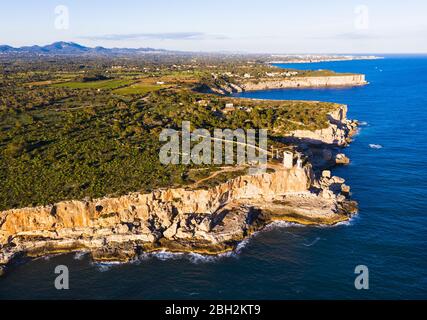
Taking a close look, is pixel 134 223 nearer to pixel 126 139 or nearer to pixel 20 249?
pixel 20 249

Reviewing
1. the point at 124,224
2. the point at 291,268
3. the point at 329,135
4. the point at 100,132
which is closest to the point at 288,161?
the point at 291,268

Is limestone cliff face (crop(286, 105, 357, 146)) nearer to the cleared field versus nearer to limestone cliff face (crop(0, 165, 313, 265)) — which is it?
limestone cliff face (crop(0, 165, 313, 265))

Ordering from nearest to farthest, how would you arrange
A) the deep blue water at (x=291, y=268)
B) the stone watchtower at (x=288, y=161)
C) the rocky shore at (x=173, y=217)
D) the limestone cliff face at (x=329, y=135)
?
the deep blue water at (x=291, y=268), the rocky shore at (x=173, y=217), the stone watchtower at (x=288, y=161), the limestone cliff face at (x=329, y=135)

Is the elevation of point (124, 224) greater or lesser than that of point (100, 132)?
lesser

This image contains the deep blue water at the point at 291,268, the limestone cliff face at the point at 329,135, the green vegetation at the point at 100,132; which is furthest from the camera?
the limestone cliff face at the point at 329,135

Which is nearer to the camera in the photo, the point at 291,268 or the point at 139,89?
the point at 291,268

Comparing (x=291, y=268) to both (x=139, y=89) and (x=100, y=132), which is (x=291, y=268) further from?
(x=139, y=89)

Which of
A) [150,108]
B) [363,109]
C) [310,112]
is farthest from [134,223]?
[363,109]

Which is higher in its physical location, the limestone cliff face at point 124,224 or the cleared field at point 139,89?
the cleared field at point 139,89

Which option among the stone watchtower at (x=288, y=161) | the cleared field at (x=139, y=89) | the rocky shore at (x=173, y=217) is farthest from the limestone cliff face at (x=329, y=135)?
the cleared field at (x=139, y=89)

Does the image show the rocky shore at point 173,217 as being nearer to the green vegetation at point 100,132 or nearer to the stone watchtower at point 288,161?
the stone watchtower at point 288,161
